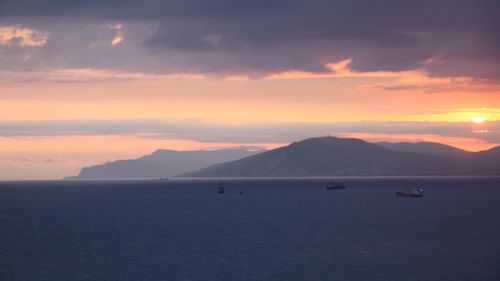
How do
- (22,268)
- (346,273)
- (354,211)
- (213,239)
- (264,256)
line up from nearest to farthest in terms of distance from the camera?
(346,273), (22,268), (264,256), (213,239), (354,211)

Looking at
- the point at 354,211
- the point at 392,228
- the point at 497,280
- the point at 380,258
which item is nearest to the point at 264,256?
the point at 380,258

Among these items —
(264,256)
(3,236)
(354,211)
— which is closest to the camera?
(264,256)

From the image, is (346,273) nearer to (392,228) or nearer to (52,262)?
(52,262)

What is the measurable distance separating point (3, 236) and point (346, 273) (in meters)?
71.0

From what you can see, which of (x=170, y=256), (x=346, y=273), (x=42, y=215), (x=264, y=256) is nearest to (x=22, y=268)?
(x=170, y=256)

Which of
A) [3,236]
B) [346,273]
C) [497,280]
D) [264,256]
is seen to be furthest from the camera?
[3,236]

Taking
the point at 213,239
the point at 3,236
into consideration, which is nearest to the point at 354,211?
the point at 213,239

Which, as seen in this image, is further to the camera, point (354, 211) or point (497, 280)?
point (354, 211)

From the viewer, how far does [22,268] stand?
93.0 meters

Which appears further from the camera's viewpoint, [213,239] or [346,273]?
[213,239]

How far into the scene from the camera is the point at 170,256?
102688mm

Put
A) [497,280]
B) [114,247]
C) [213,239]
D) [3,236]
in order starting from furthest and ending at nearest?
[3,236] → [213,239] → [114,247] → [497,280]

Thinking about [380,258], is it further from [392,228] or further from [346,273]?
[392,228]

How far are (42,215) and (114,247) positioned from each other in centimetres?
8566
